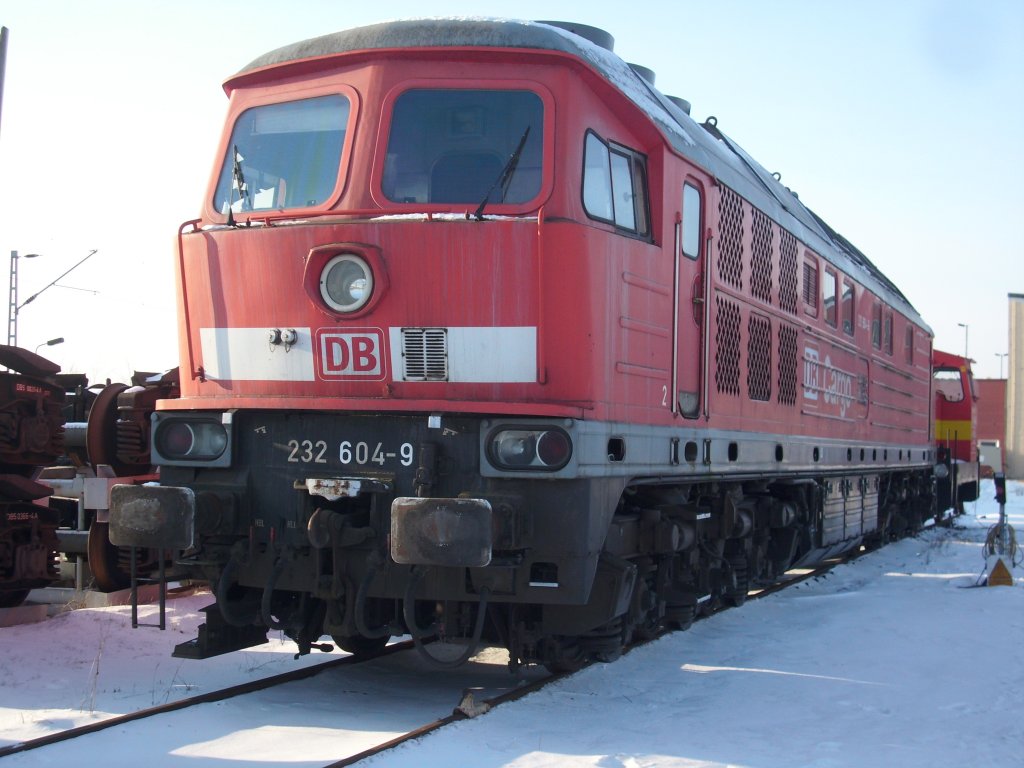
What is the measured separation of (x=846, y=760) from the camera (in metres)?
5.28

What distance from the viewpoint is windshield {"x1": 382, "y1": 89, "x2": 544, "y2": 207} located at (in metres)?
5.80

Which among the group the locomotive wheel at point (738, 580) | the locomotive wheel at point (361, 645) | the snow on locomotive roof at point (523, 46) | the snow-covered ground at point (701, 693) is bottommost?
A: the snow-covered ground at point (701, 693)

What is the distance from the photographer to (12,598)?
8562 millimetres

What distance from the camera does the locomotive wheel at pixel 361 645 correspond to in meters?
7.18

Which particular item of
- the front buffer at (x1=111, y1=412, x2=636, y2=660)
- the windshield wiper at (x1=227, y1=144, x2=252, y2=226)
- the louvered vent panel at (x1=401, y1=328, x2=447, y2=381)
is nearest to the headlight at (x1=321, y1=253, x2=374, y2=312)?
the louvered vent panel at (x1=401, y1=328, x2=447, y2=381)

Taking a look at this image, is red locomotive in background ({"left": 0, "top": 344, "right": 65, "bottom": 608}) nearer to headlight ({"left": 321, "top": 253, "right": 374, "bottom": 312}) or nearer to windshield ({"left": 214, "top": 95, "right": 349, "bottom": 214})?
windshield ({"left": 214, "top": 95, "right": 349, "bottom": 214})

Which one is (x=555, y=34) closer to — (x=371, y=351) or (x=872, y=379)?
(x=371, y=351)

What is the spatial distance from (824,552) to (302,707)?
657cm

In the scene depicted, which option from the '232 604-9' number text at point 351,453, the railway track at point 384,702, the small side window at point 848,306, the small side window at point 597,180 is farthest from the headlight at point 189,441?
the small side window at point 848,306

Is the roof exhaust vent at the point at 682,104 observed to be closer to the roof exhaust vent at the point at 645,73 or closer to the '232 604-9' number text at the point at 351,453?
the roof exhaust vent at the point at 645,73

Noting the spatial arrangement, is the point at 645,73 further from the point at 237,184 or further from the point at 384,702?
the point at 384,702

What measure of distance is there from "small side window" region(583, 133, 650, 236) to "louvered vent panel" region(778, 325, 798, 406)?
9.79 feet

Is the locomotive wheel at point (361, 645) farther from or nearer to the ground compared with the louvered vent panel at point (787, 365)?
nearer to the ground

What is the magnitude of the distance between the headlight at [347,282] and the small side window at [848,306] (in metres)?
7.27
